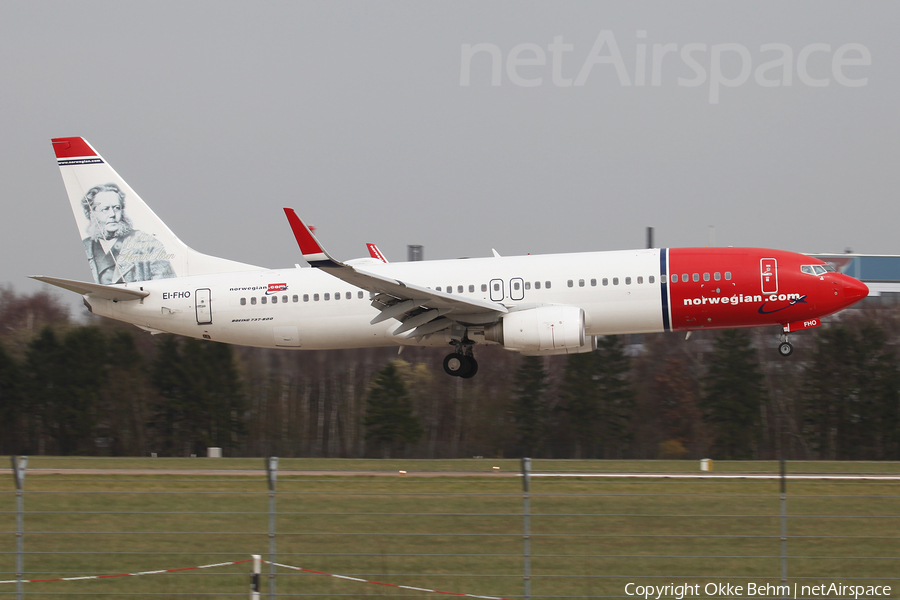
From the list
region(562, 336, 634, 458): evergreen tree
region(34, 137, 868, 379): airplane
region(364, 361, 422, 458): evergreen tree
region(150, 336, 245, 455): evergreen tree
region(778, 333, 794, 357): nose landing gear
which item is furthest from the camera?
region(562, 336, 634, 458): evergreen tree

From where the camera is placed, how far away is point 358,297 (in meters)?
27.0

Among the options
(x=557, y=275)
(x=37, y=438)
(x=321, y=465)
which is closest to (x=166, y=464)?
(x=321, y=465)

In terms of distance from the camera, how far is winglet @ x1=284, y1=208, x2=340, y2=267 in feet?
71.9

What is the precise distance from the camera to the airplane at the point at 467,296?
2508 cm

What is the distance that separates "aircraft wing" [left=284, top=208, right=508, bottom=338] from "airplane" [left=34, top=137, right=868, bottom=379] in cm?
4

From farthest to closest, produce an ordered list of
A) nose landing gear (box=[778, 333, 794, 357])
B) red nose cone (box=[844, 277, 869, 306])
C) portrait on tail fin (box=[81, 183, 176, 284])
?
portrait on tail fin (box=[81, 183, 176, 284]), nose landing gear (box=[778, 333, 794, 357]), red nose cone (box=[844, 277, 869, 306])

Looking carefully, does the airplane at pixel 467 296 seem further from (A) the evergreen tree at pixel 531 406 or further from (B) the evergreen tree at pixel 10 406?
(A) the evergreen tree at pixel 531 406

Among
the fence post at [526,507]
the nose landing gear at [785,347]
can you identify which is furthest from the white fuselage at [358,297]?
the fence post at [526,507]

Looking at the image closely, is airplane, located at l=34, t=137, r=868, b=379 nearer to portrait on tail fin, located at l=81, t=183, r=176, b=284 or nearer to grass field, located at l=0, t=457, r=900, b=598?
portrait on tail fin, located at l=81, t=183, r=176, b=284

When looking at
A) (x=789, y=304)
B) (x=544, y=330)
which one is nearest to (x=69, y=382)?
(x=544, y=330)

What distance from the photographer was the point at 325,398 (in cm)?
6019

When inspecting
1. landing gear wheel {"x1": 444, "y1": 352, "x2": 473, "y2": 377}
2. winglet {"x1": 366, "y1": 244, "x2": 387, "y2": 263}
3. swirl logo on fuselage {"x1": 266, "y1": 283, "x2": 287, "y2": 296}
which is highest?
winglet {"x1": 366, "y1": 244, "x2": 387, "y2": 263}

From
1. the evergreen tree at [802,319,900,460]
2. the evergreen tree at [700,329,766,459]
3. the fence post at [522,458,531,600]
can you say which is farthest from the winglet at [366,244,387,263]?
the evergreen tree at [802,319,900,460]

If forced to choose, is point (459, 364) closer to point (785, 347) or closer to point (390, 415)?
point (785, 347)
